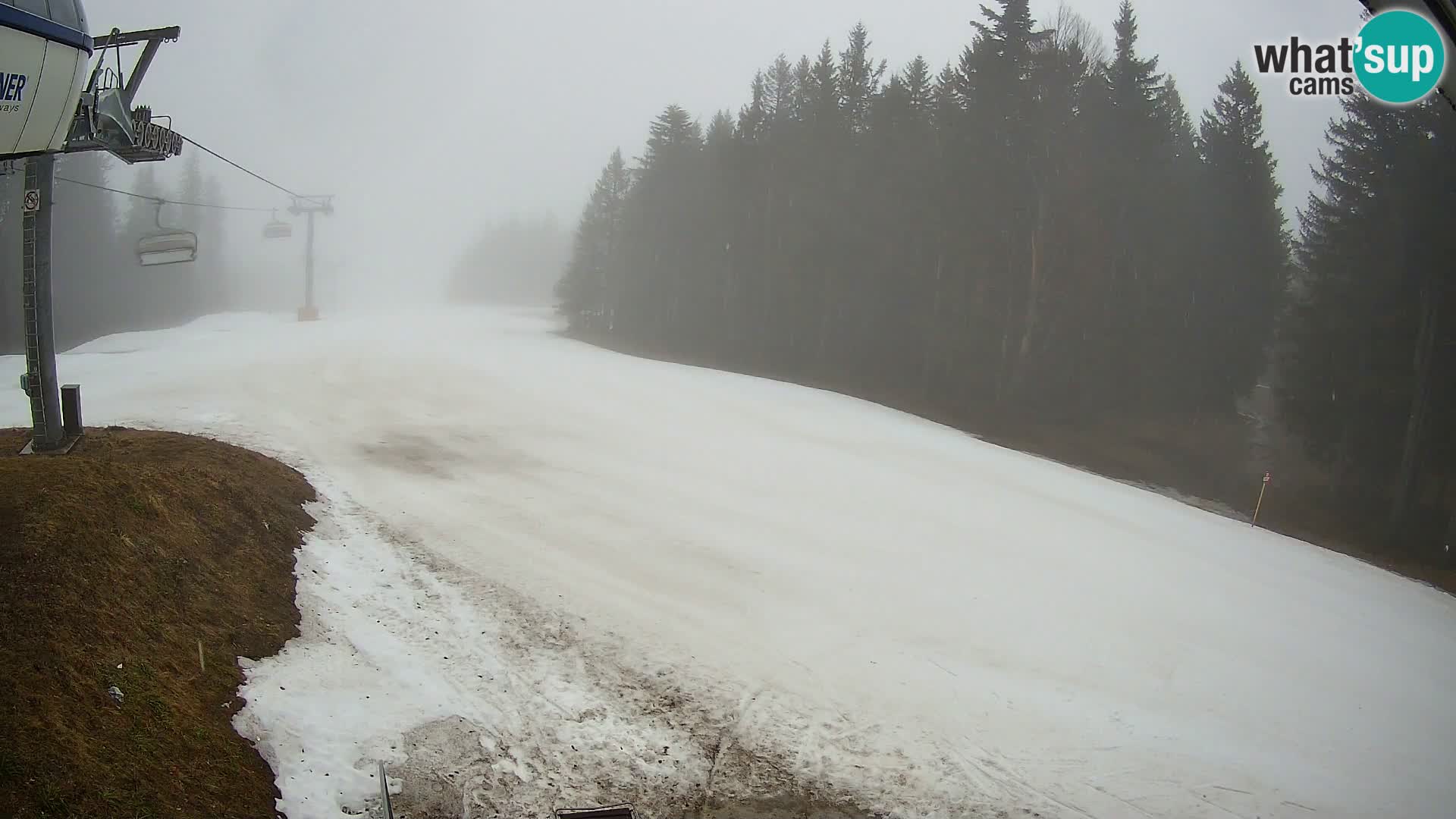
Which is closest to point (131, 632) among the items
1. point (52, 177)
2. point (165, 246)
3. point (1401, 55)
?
point (52, 177)

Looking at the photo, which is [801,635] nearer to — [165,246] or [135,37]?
[135,37]

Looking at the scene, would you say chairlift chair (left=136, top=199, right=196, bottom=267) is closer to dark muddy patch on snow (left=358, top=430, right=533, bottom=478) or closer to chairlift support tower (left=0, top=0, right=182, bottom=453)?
chairlift support tower (left=0, top=0, right=182, bottom=453)

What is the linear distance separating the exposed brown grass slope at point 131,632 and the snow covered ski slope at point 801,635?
405mm

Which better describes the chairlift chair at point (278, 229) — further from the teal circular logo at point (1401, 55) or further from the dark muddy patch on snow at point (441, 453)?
the teal circular logo at point (1401, 55)

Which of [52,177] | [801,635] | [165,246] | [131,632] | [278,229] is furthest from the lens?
[278,229]

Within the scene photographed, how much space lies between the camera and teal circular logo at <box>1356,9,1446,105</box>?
852 cm

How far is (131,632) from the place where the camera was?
245 inches

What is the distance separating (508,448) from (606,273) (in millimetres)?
38320

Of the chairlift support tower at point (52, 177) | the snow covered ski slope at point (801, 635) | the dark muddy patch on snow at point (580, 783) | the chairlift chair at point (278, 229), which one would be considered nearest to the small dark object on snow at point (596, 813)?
the dark muddy patch on snow at point (580, 783)

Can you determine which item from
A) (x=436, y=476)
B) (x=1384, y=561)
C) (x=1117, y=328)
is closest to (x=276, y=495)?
(x=436, y=476)

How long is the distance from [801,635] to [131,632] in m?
6.83

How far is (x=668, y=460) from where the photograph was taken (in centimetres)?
1691

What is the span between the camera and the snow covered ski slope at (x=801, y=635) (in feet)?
22.6

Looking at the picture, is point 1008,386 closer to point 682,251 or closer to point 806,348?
point 806,348
